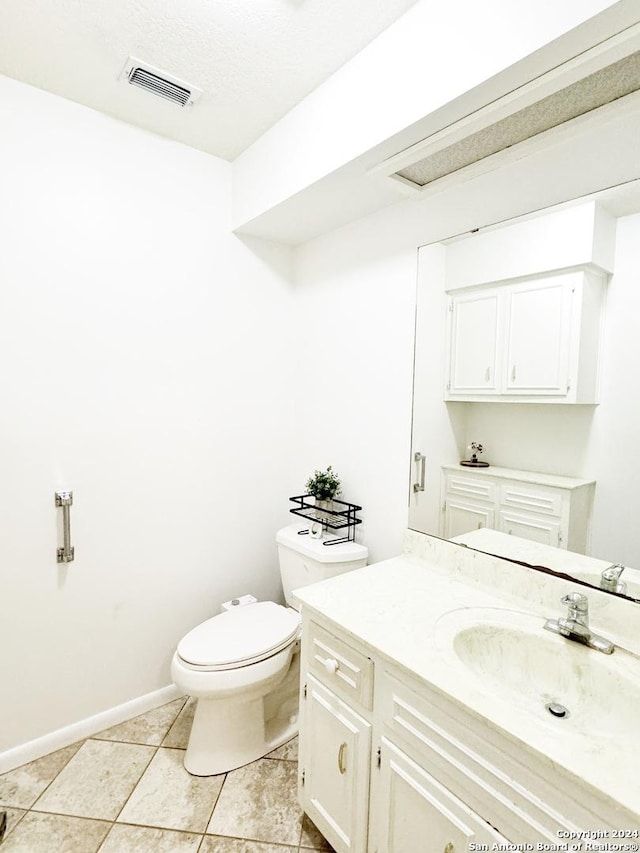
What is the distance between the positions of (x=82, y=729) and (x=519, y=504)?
1.96m

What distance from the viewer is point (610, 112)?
112 centimetres

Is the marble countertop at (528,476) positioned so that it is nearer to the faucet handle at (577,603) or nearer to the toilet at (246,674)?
the faucet handle at (577,603)

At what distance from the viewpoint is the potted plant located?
205cm

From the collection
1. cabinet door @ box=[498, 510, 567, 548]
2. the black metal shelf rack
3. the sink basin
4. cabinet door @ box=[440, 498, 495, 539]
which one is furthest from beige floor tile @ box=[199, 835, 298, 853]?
cabinet door @ box=[498, 510, 567, 548]

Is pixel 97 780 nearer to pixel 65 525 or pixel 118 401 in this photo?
pixel 65 525

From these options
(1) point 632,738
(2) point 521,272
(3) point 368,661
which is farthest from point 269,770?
(2) point 521,272

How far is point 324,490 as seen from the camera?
2045 mm

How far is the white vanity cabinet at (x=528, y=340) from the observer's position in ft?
4.06

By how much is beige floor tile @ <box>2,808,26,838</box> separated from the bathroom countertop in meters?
1.23

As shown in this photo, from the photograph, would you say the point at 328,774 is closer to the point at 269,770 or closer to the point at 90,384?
the point at 269,770

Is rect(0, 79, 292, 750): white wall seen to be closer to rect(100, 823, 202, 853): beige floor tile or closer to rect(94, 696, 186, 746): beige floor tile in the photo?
rect(94, 696, 186, 746): beige floor tile

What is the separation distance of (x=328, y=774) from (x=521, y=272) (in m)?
1.64

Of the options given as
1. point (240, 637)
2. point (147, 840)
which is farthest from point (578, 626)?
point (147, 840)

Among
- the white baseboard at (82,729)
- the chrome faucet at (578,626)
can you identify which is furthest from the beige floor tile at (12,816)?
the chrome faucet at (578,626)
